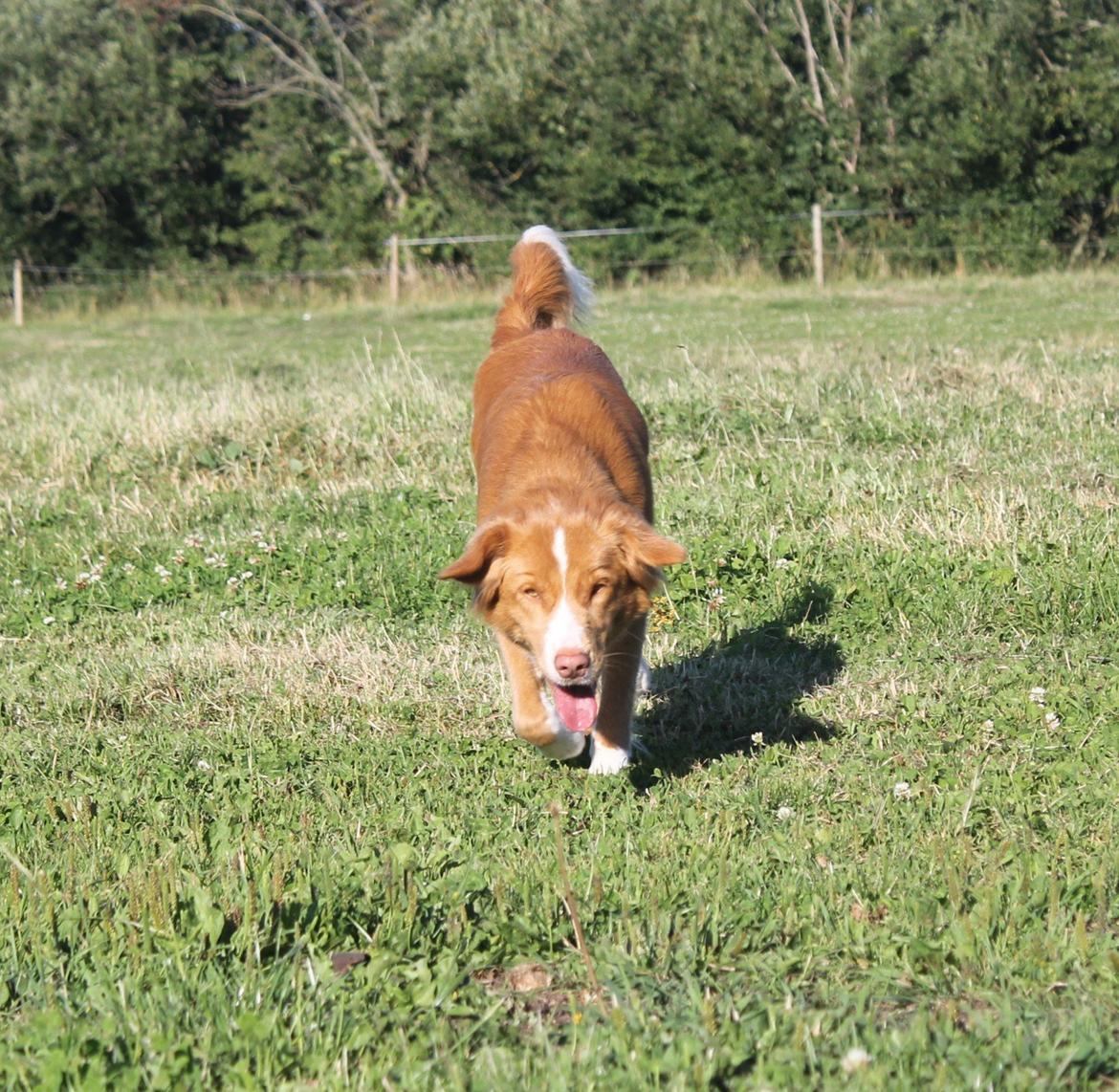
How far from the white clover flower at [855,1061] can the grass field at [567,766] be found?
26mm

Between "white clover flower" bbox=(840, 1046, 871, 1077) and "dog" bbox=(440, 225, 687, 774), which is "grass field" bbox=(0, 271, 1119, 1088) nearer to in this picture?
"white clover flower" bbox=(840, 1046, 871, 1077)

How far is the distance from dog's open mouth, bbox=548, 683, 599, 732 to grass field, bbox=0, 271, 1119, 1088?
0.88 feet

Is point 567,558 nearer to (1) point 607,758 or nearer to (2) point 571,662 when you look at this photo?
(2) point 571,662

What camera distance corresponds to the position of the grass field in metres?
2.83

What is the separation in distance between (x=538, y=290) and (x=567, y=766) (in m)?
2.95

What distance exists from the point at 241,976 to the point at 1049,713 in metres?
2.84

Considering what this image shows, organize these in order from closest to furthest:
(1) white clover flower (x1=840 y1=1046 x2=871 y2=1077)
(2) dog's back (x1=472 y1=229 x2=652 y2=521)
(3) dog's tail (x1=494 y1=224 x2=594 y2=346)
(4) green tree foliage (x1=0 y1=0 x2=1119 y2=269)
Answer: (1) white clover flower (x1=840 y1=1046 x2=871 y2=1077) → (2) dog's back (x1=472 y1=229 x2=652 y2=521) → (3) dog's tail (x1=494 y1=224 x2=594 y2=346) → (4) green tree foliage (x1=0 y1=0 x2=1119 y2=269)

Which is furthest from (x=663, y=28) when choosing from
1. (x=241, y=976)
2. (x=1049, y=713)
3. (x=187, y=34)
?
(x=241, y=976)

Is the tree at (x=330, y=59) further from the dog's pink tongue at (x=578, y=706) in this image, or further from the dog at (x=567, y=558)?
the dog's pink tongue at (x=578, y=706)

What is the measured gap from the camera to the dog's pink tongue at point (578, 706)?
14.0 feet

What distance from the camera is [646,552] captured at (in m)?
4.38

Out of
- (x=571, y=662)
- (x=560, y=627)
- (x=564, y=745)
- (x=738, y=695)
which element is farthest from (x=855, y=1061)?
(x=738, y=695)

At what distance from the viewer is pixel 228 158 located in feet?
105

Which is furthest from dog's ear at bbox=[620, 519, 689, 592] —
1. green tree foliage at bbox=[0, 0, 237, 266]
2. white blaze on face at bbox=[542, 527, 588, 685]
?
green tree foliage at bbox=[0, 0, 237, 266]
